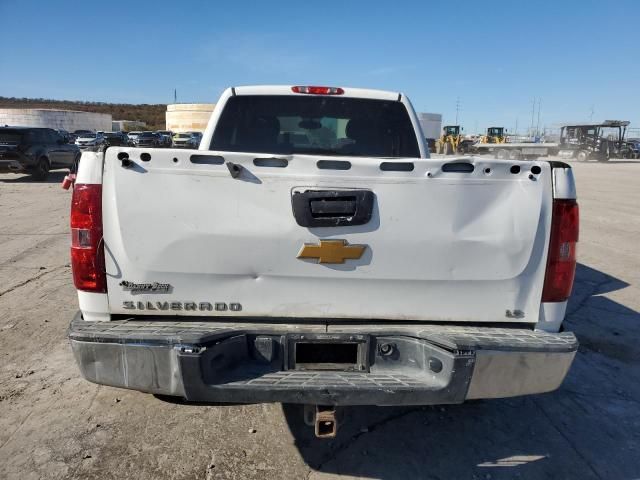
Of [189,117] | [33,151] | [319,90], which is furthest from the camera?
[189,117]

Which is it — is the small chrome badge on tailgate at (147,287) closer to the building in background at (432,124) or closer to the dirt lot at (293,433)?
the dirt lot at (293,433)

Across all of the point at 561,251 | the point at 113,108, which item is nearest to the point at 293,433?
the point at 561,251

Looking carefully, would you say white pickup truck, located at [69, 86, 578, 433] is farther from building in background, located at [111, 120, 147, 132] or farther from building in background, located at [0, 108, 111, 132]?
building in background, located at [111, 120, 147, 132]

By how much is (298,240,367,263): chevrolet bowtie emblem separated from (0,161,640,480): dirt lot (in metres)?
1.26

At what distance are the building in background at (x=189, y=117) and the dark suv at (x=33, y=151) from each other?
42431 millimetres

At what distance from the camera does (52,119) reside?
2660 inches

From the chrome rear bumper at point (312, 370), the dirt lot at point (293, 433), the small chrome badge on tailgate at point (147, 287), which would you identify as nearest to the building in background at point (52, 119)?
the dirt lot at point (293, 433)

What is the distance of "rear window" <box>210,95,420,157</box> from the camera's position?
409cm

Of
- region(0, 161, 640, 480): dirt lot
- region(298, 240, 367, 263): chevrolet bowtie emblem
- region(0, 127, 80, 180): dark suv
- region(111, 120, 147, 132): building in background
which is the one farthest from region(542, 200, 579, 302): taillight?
region(111, 120, 147, 132): building in background

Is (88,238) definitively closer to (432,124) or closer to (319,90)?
(319,90)

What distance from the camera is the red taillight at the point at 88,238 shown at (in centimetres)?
236

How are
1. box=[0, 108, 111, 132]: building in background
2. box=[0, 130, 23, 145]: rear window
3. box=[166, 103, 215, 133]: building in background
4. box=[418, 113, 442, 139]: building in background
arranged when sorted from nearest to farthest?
1. box=[0, 130, 23, 145]: rear window
2. box=[418, 113, 442, 139]: building in background
3. box=[166, 103, 215, 133]: building in background
4. box=[0, 108, 111, 132]: building in background

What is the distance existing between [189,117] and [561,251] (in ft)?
211

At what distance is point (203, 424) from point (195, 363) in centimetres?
115
